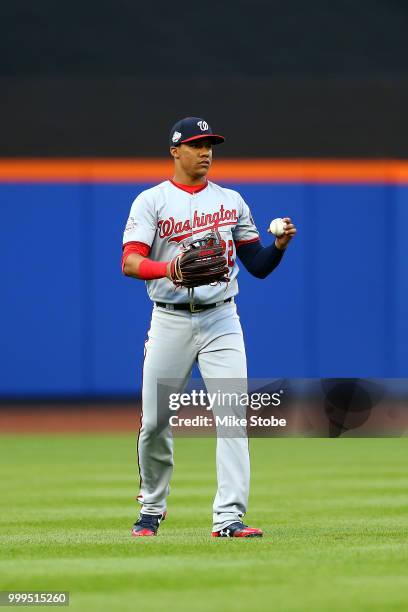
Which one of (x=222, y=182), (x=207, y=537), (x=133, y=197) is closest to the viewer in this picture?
(x=207, y=537)

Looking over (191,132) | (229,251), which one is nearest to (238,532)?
(229,251)

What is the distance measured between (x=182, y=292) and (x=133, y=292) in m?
10.4

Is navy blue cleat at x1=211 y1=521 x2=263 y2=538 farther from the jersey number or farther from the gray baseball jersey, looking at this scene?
the jersey number

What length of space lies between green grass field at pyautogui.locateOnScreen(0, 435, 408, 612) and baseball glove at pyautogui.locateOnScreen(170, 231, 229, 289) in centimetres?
125

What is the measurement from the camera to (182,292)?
298 inches

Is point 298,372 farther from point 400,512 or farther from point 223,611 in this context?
point 223,611

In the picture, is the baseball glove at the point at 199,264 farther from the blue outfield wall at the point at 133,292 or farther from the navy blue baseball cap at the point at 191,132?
the blue outfield wall at the point at 133,292

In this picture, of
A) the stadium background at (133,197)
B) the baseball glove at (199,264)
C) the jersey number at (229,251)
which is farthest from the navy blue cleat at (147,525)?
the stadium background at (133,197)

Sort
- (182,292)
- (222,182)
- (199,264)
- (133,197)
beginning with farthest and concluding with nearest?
(222,182) → (133,197) → (182,292) → (199,264)

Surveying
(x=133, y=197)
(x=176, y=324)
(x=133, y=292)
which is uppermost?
(x=133, y=197)

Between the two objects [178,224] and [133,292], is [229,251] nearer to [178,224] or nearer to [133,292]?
[178,224]

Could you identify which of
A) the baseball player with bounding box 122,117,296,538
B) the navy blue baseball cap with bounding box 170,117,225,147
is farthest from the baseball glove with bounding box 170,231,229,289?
the navy blue baseball cap with bounding box 170,117,225,147

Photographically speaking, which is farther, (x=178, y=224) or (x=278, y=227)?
(x=178, y=224)

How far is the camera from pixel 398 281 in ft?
59.7
